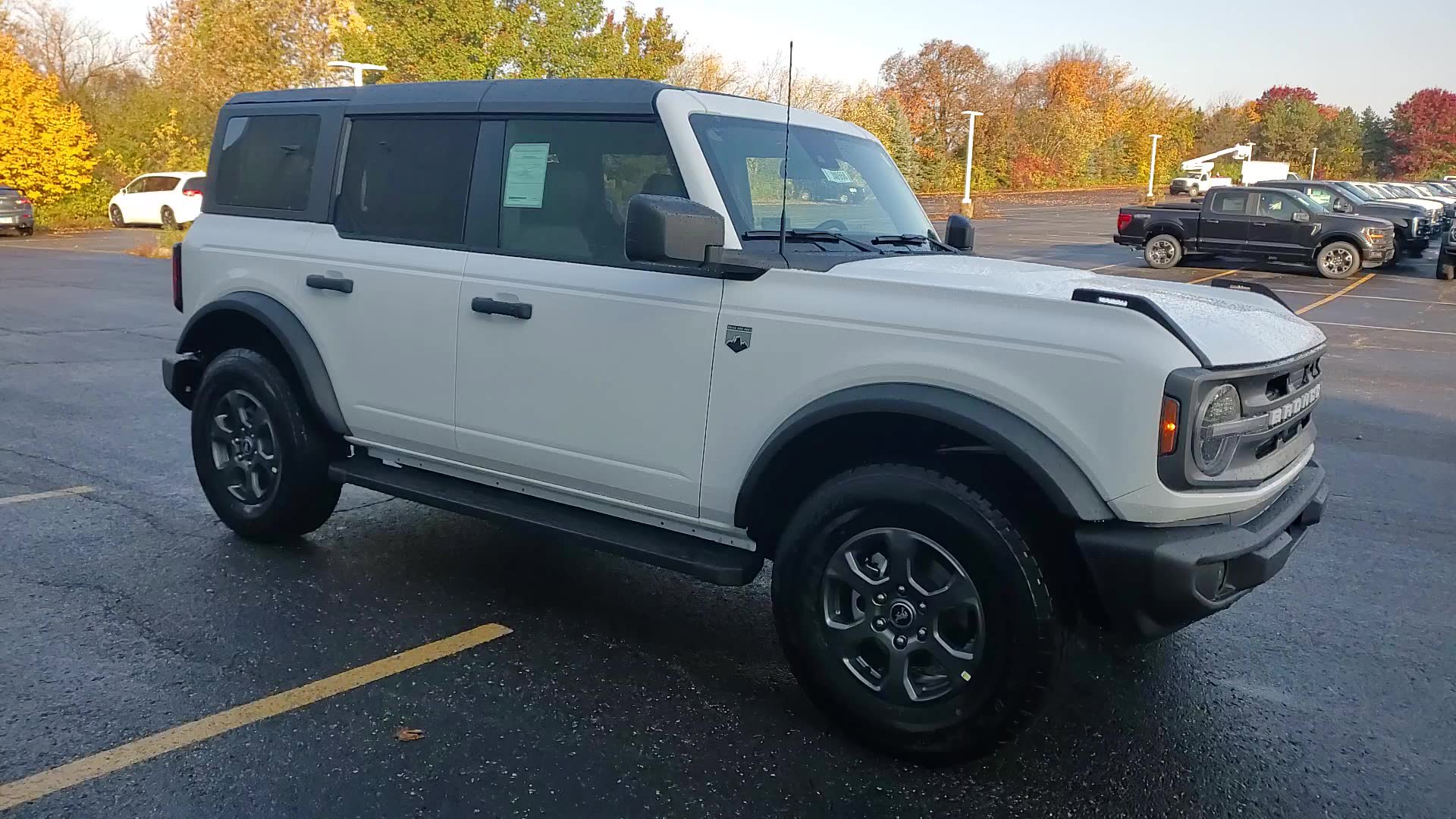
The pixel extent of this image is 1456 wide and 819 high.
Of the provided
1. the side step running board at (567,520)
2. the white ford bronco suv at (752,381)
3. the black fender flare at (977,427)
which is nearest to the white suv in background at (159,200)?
the white ford bronco suv at (752,381)

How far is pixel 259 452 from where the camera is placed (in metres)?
5.30

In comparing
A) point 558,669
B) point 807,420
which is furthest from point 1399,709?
point 558,669

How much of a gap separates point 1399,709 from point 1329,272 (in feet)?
70.6

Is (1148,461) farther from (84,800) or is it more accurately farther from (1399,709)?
(84,800)

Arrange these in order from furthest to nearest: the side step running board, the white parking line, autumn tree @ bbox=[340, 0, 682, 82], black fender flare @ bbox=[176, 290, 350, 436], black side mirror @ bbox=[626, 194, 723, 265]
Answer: autumn tree @ bbox=[340, 0, 682, 82] < the white parking line < black fender flare @ bbox=[176, 290, 350, 436] < the side step running board < black side mirror @ bbox=[626, 194, 723, 265]

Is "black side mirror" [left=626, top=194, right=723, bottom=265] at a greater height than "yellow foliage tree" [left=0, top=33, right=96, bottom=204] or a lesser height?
lesser

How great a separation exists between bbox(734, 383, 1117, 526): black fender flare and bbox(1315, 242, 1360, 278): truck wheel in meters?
22.6

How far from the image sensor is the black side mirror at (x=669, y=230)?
3490 mm

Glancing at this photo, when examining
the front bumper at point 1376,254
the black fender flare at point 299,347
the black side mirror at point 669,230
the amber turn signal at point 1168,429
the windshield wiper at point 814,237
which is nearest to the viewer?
the amber turn signal at point 1168,429

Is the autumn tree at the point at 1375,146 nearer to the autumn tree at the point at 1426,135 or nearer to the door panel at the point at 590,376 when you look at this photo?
the autumn tree at the point at 1426,135

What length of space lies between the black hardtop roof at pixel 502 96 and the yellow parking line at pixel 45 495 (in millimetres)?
2580

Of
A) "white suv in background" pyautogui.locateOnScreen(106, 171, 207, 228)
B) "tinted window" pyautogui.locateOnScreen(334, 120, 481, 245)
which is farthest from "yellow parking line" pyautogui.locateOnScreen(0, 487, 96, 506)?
"white suv in background" pyautogui.locateOnScreen(106, 171, 207, 228)

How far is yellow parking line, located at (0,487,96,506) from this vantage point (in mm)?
6066

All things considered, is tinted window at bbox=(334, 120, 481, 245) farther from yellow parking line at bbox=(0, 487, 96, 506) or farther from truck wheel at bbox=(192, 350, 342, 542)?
yellow parking line at bbox=(0, 487, 96, 506)
